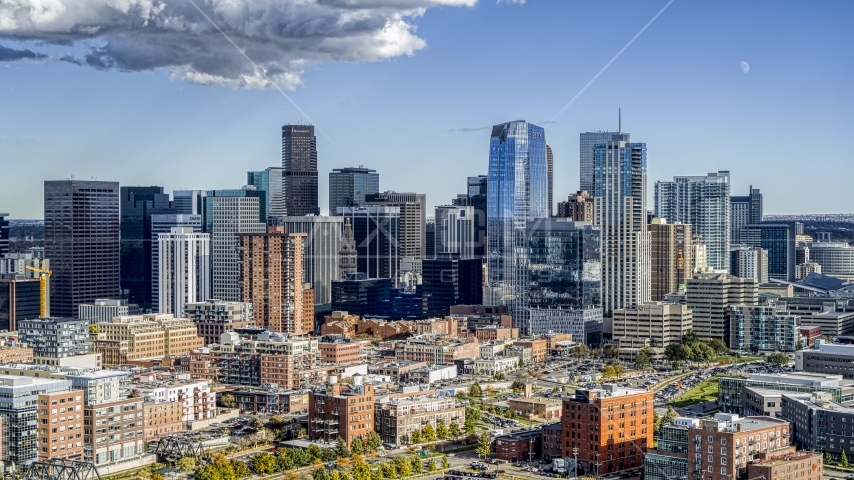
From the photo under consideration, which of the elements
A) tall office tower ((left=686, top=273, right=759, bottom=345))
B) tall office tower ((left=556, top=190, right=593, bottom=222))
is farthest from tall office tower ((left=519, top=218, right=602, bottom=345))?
tall office tower ((left=556, top=190, right=593, bottom=222))

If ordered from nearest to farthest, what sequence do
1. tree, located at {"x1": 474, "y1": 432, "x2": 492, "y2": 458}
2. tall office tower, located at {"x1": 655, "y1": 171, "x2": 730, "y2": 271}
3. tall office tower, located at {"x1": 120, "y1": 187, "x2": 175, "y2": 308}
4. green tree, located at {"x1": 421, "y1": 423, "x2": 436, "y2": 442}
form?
tree, located at {"x1": 474, "y1": 432, "x2": 492, "y2": 458} < green tree, located at {"x1": 421, "y1": 423, "x2": 436, "y2": 442} < tall office tower, located at {"x1": 120, "y1": 187, "x2": 175, "y2": 308} < tall office tower, located at {"x1": 655, "y1": 171, "x2": 730, "y2": 271}

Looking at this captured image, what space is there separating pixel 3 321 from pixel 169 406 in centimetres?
2868

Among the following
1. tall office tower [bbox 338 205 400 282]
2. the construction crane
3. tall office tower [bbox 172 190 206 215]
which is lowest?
the construction crane

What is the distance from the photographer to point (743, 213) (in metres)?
110

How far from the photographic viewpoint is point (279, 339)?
1788 inches

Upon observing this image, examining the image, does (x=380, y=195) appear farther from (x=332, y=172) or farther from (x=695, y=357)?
(x=695, y=357)

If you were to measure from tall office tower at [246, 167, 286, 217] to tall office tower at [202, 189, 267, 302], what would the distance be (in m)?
10.3

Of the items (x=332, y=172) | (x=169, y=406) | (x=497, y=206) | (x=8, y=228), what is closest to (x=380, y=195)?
(x=332, y=172)

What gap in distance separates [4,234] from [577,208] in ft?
117

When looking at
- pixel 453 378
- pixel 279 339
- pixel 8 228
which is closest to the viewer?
pixel 279 339

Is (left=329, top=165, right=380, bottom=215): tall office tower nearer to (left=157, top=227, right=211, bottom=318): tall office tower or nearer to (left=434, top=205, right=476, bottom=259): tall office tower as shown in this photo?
(left=434, top=205, right=476, bottom=259): tall office tower

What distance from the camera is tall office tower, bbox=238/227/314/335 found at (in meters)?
59.1

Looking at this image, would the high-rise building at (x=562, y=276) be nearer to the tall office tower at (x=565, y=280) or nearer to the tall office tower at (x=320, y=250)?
the tall office tower at (x=565, y=280)

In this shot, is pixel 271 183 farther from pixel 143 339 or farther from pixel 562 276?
pixel 143 339
